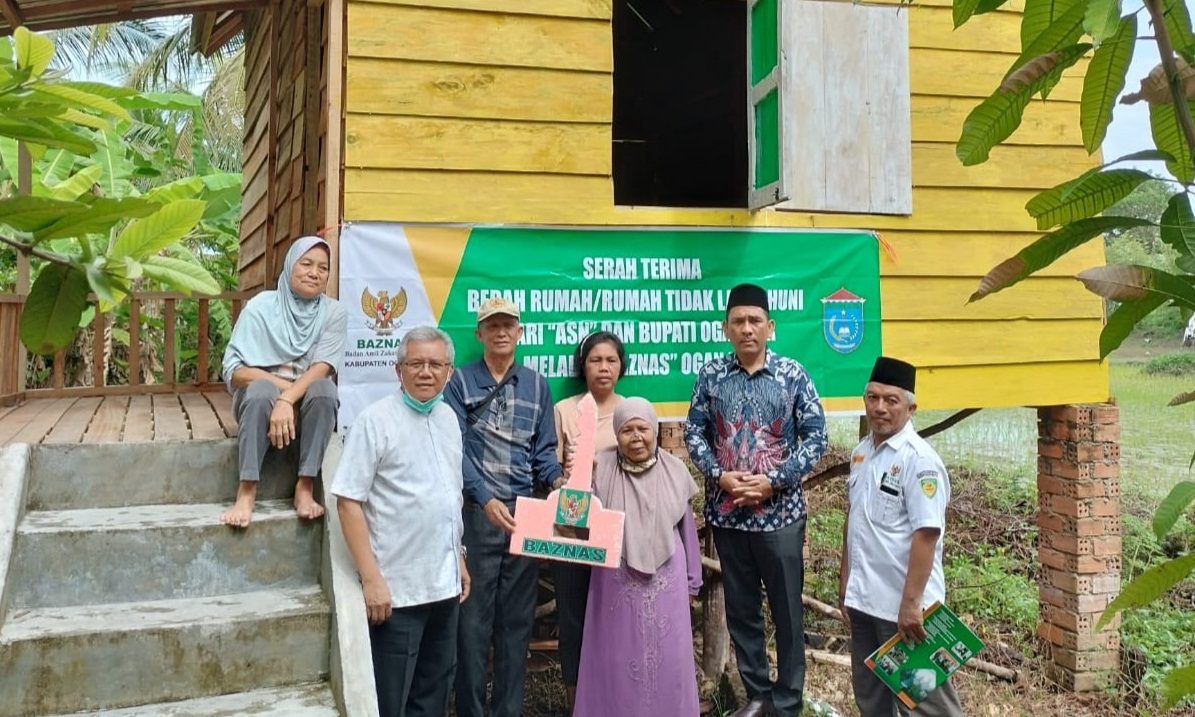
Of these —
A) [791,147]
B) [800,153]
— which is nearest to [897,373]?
[791,147]

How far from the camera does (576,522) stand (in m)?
3.04

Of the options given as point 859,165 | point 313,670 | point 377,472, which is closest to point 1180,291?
point 377,472

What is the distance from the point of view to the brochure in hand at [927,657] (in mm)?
2828

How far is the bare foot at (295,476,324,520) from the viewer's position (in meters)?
3.05

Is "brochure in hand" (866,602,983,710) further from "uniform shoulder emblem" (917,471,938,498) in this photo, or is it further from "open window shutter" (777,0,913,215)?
"open window shutter" (777,0,913,215)

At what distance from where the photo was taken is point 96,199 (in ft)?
2.24

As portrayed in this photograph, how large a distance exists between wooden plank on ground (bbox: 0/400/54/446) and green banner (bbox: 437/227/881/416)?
6.13 ft

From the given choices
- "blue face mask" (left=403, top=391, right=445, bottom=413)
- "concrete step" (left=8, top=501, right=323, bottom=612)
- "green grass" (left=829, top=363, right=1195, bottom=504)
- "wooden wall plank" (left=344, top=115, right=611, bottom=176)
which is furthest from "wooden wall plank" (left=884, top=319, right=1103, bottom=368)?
"green grass" (left=829, top=363, right=1195, bottom=504)

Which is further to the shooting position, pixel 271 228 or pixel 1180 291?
pixel 271 228

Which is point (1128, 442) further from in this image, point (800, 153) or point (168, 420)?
point (168, 420)

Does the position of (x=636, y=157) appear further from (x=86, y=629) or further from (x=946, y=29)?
(x=86, y=629)

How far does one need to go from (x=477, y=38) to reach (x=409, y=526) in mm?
2390

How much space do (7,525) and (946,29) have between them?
4946mm

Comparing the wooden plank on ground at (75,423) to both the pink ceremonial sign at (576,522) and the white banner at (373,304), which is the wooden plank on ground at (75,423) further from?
the pink ceremonial sign at (576,522)
